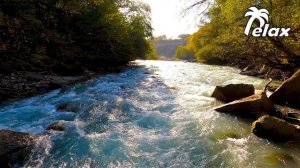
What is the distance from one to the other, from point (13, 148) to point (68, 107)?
14.2 ft

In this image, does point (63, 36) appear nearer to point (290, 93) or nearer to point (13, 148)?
point (13, 148)

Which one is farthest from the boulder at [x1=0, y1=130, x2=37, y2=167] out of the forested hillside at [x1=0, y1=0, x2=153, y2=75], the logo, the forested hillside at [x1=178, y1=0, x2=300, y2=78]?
the logo

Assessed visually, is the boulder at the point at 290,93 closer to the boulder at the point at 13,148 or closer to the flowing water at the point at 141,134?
the flowing water at the point at 141,134

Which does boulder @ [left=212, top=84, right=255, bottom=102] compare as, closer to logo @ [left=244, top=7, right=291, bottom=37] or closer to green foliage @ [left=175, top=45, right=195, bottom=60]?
logo @ [left=244, top=7, right=291, bottom=37]

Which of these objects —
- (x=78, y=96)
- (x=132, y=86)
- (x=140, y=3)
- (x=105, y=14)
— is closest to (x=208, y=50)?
(x=140, y=3)

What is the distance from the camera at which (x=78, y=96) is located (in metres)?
12.5

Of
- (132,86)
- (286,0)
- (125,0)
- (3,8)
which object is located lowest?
(132,86)

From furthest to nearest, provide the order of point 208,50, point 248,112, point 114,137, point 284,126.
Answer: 1. point 208,50
2. point 248,112
3. point 114,137
4. point 284,126

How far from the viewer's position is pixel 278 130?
7.15 m

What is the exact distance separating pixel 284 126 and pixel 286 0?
295 inches

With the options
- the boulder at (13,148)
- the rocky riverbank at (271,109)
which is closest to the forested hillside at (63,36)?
the boulder at (13,148)

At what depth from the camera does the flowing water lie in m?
6.24

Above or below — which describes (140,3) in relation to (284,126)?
above

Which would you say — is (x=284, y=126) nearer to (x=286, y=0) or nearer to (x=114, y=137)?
(x=114, y=137)
